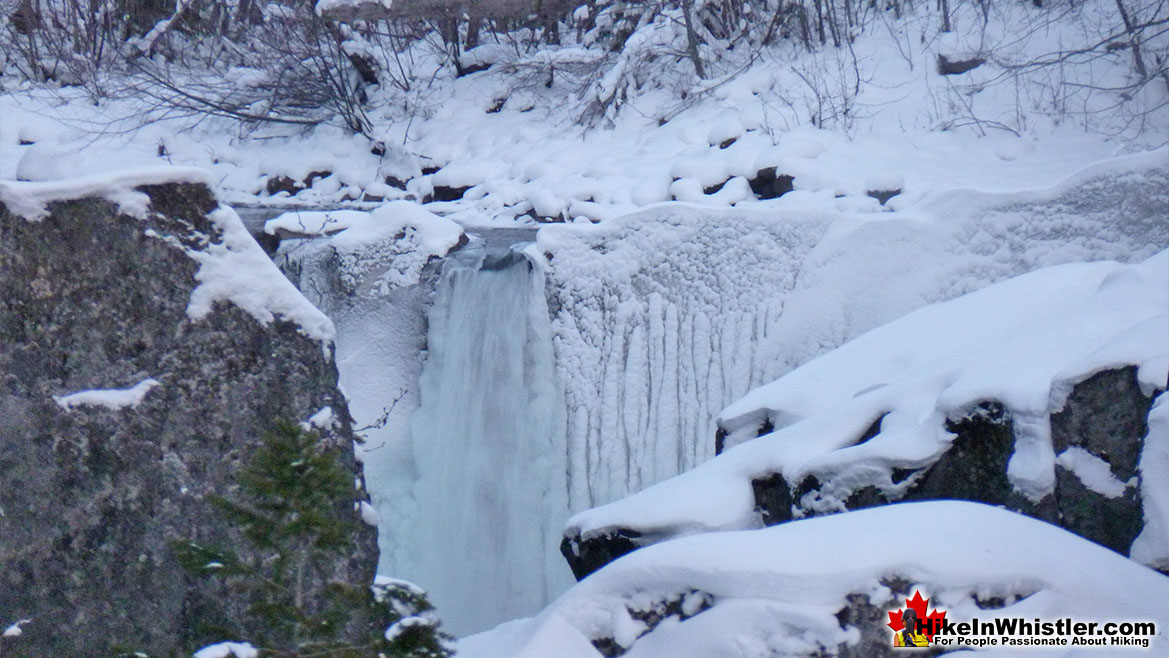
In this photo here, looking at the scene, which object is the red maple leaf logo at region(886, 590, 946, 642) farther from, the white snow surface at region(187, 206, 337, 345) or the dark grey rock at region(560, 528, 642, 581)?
the white snow surface at region(187, 206, 337, 345)

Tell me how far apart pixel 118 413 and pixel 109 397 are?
5cm

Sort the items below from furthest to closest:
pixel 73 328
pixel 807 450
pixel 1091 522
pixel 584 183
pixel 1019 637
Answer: pixel 584 183, pixel 807 450, pixel 73 328, pixel 1091 522, pixel 1019 637

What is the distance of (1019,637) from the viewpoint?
Result: 1.77 m

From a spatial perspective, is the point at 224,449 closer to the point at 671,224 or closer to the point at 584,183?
the point at 671,224

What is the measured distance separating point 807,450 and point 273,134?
6.81m

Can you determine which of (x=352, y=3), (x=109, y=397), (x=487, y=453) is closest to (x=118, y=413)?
(x=109, y=397)

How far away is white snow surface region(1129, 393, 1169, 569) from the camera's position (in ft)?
7.10

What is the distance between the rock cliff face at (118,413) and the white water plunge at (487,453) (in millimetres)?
2486

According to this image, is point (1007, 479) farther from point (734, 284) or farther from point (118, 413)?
point (734, 284)

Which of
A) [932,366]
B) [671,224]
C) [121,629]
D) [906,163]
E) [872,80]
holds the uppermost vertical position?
[872,80]

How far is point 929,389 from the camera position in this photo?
10.1ft

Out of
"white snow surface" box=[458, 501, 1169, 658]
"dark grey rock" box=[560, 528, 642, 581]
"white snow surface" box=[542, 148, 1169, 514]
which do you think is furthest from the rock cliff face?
"white snow surface" box=[542, 148, 1169, 514]

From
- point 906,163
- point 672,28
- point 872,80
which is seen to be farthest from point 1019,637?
point 672,28

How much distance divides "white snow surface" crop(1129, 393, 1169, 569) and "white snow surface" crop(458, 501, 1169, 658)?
190mm
